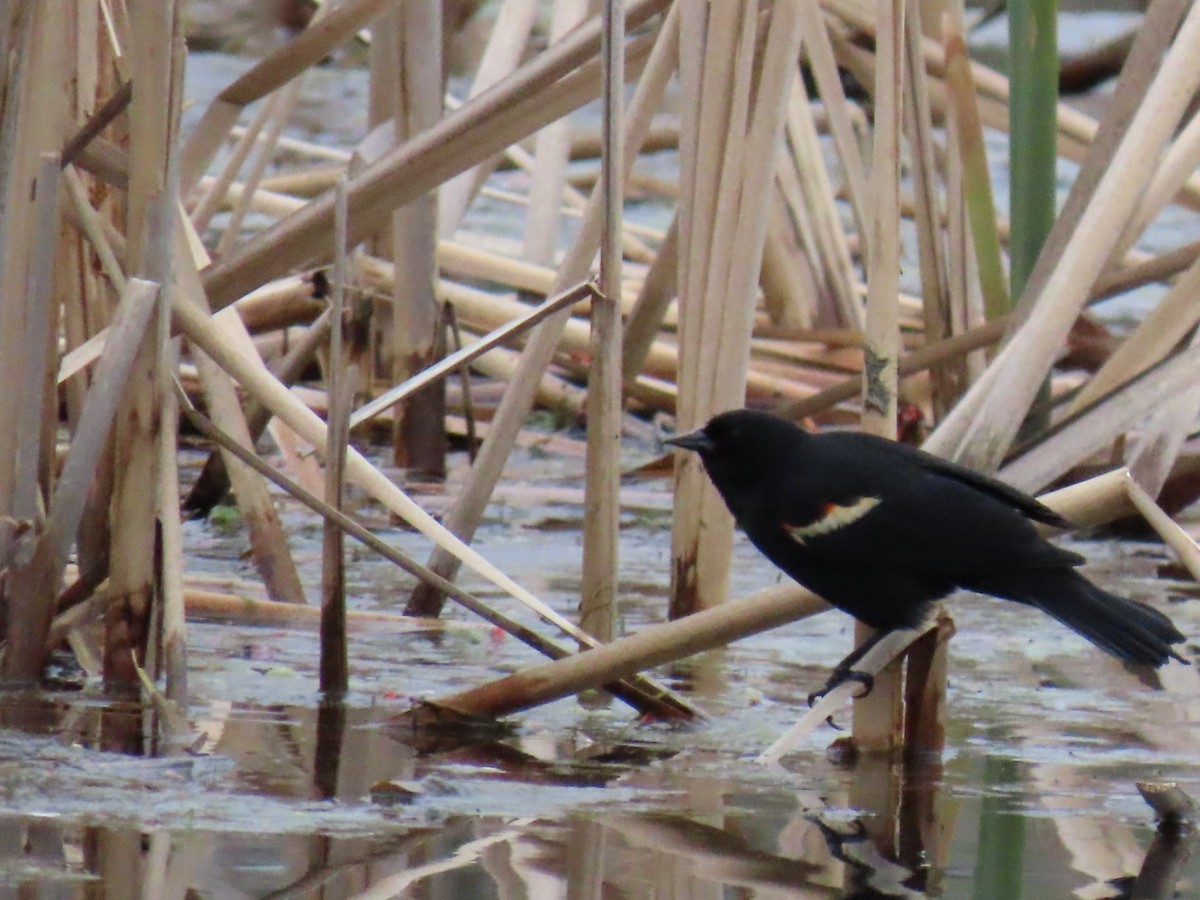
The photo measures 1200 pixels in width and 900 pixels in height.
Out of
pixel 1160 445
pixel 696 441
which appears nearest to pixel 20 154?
pixel 696 441

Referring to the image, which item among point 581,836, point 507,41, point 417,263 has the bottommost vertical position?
point 581,836

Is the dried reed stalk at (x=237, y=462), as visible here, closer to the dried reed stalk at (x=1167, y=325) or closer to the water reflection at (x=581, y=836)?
the water reflection at (x=581, y=836)

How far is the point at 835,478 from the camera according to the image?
10.6 ft


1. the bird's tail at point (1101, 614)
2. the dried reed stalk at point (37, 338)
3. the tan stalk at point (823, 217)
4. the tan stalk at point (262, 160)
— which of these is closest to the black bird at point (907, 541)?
the bird's tail at point (1101, 614)

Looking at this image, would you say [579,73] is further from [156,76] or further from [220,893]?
[220,893]

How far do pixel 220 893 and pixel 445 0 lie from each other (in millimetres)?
3275

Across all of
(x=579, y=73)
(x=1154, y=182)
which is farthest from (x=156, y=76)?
(x=1154, y=182)

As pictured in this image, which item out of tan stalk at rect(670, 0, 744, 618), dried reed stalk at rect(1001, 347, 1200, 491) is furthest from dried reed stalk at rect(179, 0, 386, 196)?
dried reed stalk at rect(1001, 347, 1200, 491)

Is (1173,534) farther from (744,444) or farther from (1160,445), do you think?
(1160,445)

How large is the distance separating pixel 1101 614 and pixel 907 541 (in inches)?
12.8

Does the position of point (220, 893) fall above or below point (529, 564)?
below

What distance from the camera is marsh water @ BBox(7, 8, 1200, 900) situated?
239cm

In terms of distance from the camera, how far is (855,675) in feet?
9.95

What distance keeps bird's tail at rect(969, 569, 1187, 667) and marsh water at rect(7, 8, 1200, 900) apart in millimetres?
192
